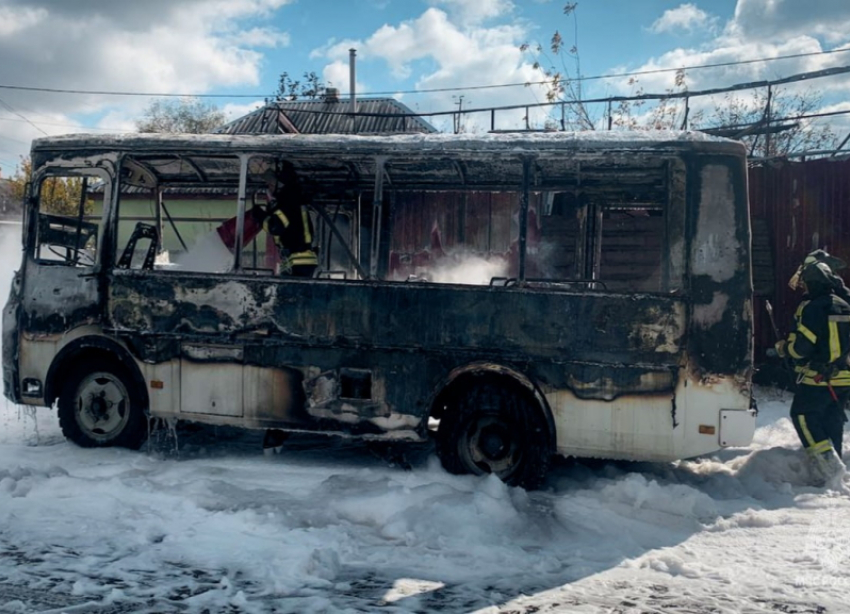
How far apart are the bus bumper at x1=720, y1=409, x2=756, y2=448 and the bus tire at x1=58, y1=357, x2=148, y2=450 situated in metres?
5.02

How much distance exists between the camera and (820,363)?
645 cm

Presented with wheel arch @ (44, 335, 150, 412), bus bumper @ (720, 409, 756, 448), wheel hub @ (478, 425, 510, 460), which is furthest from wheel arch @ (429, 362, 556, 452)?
wheel arch @ (44, 335, 150, 412)

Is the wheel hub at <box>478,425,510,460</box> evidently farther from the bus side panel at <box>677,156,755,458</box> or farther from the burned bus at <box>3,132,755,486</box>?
the bus side panel at <box>677,156,755,458</box>

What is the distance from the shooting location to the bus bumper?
18.1ft

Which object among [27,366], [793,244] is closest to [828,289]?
[793,244]

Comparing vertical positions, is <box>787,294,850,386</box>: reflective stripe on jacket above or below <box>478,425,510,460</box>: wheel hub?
above

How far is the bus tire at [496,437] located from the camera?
5949 millimetres

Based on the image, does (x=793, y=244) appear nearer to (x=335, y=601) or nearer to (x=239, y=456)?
(x=239, y=456)

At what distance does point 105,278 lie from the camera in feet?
22.2

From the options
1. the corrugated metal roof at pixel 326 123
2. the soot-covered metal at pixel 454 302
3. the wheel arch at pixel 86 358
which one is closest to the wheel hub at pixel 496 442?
the soot-covered metal at pixel 454 302

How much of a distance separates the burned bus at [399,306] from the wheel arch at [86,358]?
2cm

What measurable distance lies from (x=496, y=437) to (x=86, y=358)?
153 inches

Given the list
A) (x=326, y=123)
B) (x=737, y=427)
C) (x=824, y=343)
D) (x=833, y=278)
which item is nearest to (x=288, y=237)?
(x=737, y=427)

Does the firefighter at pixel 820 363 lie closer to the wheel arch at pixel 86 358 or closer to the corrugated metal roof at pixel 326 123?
the wheel arch at pixel 86 358
